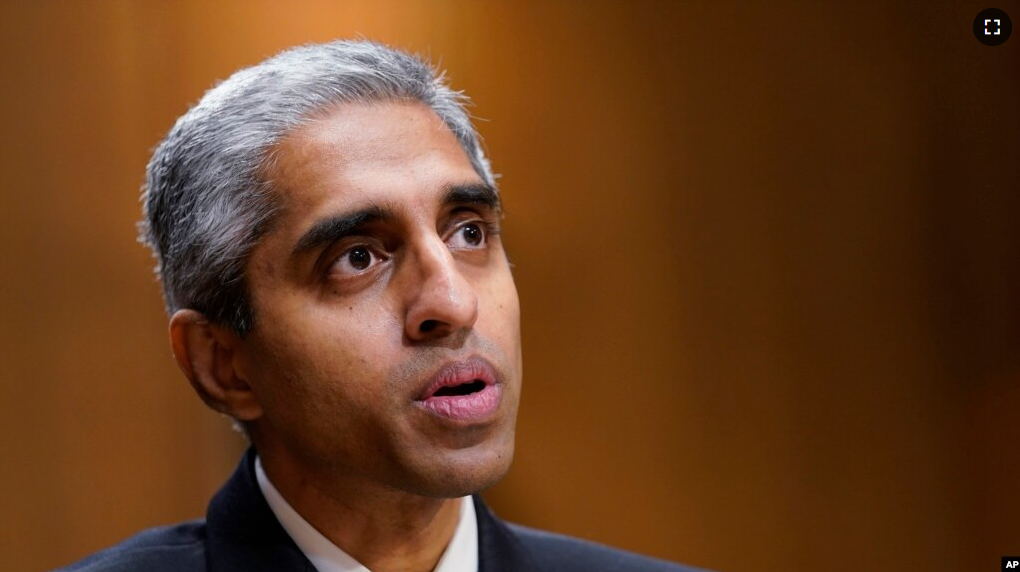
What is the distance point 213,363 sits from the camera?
1519 millimetres

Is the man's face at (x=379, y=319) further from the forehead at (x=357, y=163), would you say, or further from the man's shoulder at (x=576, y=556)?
the man's shoulder at (x=576, y=556)

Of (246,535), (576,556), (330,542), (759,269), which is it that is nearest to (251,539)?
(246,535)

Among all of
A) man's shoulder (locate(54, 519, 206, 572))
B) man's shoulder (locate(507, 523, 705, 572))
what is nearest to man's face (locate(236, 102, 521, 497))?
man's shoulder (locate(54, 519, 206, 572))

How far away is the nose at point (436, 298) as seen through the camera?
4.36 ft

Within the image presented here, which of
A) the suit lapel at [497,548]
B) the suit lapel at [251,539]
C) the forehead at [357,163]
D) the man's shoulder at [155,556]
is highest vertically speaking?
the forehead at [357,163]

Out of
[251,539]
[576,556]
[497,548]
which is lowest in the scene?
[576,556]

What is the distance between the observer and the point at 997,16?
2.12m

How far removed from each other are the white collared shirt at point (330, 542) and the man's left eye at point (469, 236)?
378mm

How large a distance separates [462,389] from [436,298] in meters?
0.12

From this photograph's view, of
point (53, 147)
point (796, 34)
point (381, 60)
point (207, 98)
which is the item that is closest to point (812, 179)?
point (796, 34)

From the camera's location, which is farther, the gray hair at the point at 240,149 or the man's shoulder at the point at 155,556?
the man's shoulder at the point at 155,556

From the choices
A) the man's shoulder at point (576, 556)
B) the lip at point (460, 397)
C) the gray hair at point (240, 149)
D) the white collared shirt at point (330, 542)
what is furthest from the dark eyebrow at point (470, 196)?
the man's shoulder at point (576, 556)

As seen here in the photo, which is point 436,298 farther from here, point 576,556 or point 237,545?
point 576,556

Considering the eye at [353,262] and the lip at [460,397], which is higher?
the eye at [353,262]
